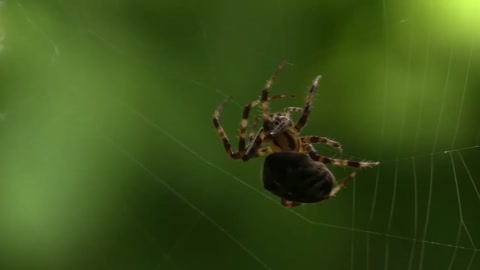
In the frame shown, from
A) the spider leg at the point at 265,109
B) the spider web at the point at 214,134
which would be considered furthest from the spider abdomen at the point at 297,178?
the spider web at the point at 214,134

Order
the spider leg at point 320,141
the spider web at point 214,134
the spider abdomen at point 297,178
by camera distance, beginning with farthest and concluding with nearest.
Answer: the spider web at point 214,134, the spider leg at point 320,141, the spider abdomen at point 297,178

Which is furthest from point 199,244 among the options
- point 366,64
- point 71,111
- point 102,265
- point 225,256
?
point 366,64

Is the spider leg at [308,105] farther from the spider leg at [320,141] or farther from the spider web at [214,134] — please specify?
the spider web at [214,134]

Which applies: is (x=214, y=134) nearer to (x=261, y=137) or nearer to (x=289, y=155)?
(x=261, y=137)

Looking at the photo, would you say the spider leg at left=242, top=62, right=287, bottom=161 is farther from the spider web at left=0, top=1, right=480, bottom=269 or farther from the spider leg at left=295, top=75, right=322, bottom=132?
the spider web at left=0, top=1, right=480, bottom=269

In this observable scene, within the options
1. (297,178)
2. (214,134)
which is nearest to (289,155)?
(297,178)

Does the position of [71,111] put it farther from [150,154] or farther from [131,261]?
[131,261]
